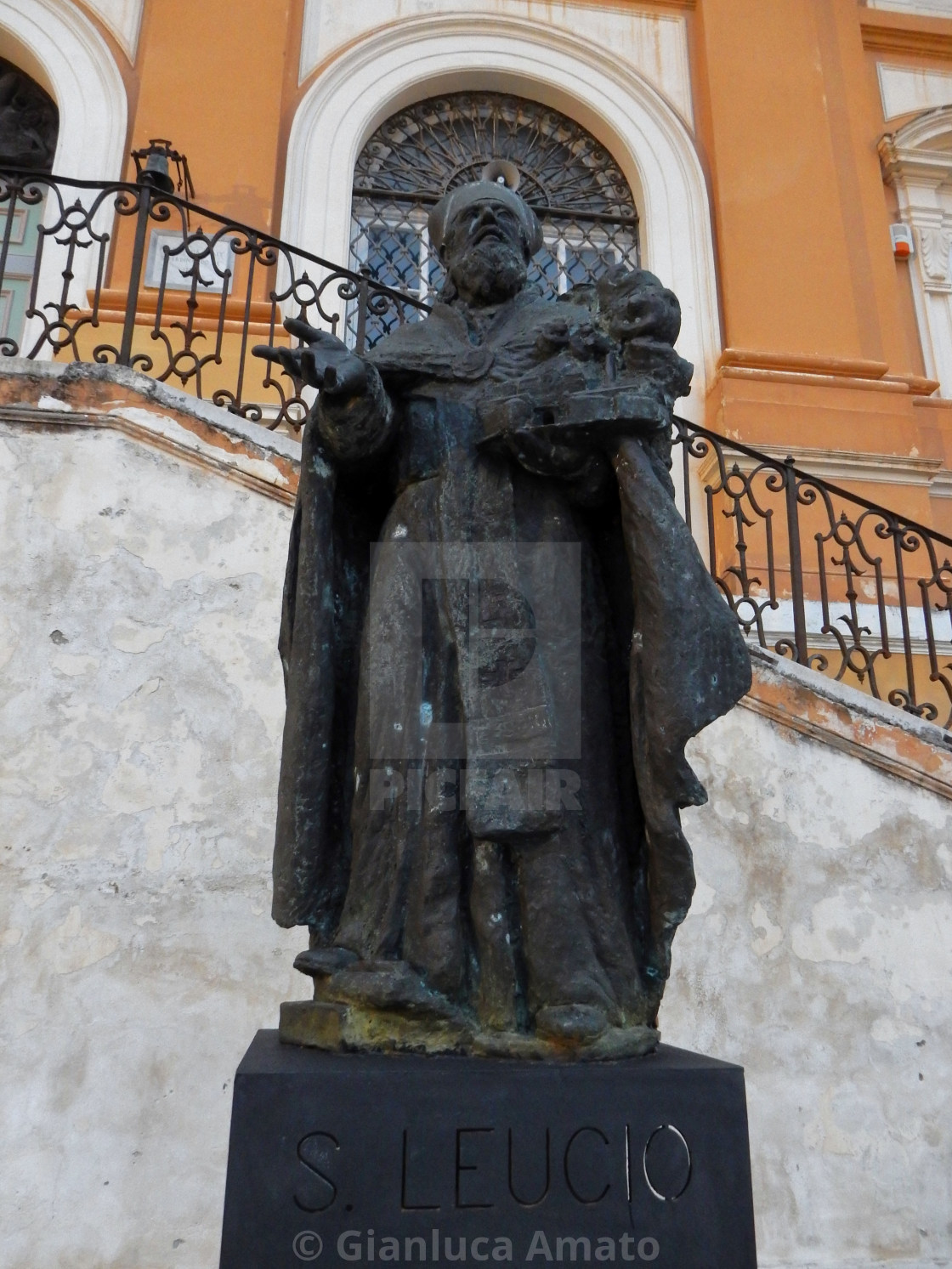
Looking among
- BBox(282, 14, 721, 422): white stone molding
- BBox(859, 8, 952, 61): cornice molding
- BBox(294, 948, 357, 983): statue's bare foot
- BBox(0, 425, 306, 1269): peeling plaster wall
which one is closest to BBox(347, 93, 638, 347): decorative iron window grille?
BBox(282, 14, 721, 422): white stone molding

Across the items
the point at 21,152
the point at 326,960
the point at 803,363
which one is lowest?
the point at 326,960

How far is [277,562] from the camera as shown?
514cm

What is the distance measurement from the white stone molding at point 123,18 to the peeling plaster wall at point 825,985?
8.33 metres

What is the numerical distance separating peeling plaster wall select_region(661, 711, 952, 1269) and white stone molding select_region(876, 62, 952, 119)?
8.59 meters

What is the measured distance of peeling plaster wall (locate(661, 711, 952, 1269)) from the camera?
455 cm

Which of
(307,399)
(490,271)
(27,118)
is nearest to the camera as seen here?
(490,271)

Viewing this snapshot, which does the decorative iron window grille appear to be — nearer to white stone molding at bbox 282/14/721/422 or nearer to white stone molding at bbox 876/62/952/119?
white stone molding at bbox 282/14/721/422

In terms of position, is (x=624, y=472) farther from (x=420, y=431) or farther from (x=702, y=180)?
(x=702, y=180)

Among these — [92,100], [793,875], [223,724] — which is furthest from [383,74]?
[793,875]

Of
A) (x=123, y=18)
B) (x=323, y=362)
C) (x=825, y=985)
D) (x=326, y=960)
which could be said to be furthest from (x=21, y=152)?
(x=326, y=960)

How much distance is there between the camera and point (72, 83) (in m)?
9.38

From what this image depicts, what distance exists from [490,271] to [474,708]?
Answer: 1077 mm

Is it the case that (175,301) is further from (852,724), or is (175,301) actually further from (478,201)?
(478,201)

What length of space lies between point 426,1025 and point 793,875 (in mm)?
3319
